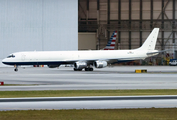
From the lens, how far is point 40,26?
75000 millimetres

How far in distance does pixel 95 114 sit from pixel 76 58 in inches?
1754

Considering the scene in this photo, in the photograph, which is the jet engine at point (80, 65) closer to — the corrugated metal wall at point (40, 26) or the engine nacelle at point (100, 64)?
the engine nacelle at point (100, 64)

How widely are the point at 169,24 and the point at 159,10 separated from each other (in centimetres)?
463

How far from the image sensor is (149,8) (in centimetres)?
9150

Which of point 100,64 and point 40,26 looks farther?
point 40,26

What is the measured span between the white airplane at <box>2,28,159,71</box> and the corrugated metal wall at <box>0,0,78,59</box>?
56.6 ft

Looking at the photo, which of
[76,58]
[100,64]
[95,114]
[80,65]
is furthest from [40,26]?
[95,114]

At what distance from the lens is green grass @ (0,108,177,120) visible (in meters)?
13.0

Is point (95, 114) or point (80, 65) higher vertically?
point (80, 65)

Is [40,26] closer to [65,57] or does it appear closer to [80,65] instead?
[65,57]

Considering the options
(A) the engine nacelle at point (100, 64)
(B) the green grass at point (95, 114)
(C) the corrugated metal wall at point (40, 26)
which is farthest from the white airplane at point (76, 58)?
(B) the green grass at point (95, 114)

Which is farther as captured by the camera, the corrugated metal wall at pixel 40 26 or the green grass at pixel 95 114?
the corrugated metal wall at pixel 40 26

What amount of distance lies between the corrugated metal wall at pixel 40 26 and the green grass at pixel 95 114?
60.9 metres

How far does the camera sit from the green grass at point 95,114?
13039 millimetres
